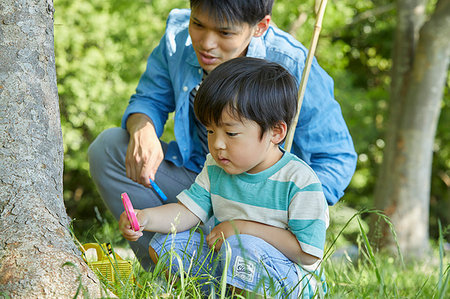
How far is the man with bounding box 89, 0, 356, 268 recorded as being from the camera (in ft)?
6.82

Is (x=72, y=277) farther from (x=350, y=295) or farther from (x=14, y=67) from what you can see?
(x=350, y=295)

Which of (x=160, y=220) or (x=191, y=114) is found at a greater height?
(x=191, y=114)

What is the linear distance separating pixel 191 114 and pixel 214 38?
1.63 ft

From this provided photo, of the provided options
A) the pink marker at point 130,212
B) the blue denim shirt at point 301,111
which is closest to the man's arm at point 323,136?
the blue denim shirt at point 301,111

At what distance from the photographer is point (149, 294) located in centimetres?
155

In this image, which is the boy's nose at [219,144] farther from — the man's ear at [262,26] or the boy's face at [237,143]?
the man's ear at [262,26]

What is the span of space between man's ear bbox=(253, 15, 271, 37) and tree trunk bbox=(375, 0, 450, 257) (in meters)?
3.02

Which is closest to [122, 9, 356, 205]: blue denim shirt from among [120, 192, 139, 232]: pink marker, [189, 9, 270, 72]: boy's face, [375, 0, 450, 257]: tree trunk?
[189, 9, 270, 72]: boy's face

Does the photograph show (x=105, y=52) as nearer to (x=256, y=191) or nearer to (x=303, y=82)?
(x=303, y=82)

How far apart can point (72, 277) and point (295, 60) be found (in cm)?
127

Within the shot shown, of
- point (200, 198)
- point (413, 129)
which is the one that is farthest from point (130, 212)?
point (413, 129)

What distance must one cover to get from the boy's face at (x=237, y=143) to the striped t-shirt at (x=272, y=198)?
0.25ft

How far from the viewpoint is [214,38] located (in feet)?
6.75

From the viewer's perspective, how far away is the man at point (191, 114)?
208 cm
